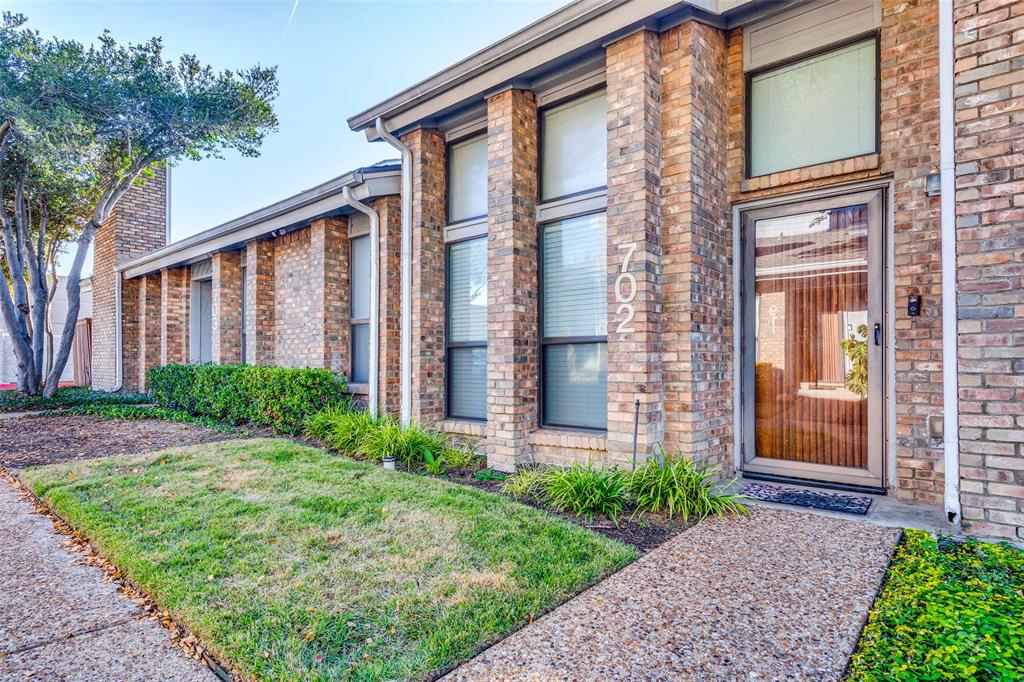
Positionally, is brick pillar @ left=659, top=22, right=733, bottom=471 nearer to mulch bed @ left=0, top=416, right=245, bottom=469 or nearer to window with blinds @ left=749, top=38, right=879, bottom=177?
window with blinds @ left=749, top=38, right=879, bottom=177

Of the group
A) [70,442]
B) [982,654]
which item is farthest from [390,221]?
[982,654]

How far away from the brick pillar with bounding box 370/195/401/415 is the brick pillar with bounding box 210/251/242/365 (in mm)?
5126

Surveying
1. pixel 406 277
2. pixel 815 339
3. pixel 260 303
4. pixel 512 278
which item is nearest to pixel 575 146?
pixel 512 278

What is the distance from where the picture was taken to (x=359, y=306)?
849 cm

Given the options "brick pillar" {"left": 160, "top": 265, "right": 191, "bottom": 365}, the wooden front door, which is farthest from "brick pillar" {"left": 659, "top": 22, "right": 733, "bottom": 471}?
"brick pillar" {"left": 160, "top": 265, "right": 191, "bottom": 365}

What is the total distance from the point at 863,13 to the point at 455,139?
4041 millimetres

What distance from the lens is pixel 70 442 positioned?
713 centimetres

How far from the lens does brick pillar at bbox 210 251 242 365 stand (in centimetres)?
1084

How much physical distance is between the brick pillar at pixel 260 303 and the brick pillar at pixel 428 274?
4.75 m

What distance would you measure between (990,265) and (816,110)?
2.00 m

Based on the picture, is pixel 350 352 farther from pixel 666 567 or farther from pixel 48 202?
pixel 48 202

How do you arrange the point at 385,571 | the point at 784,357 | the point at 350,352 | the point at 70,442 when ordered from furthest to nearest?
1. the point at 350,352
2. the point at 70,442
3. the point at 784,357
4. the point at 385,571

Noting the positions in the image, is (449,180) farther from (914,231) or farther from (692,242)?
(914,231)

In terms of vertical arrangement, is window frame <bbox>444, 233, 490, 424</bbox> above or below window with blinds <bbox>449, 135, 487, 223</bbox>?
below
